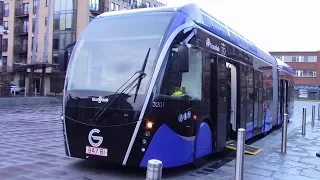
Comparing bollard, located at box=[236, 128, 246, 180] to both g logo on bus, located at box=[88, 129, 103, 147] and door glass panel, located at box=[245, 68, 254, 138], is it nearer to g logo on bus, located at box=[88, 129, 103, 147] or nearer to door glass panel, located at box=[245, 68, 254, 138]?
g logo on bus, located at box=[88, 129, 103, 147]

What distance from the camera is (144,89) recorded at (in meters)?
6.16

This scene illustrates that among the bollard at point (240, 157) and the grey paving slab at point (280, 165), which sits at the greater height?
the bollard at point (240, 157)

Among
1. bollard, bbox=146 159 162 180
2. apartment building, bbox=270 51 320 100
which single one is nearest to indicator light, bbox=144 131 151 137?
bollard, bbox=146 159 162 180

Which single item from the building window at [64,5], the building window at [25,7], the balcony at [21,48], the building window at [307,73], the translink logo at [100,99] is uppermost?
the building window at [25,7]

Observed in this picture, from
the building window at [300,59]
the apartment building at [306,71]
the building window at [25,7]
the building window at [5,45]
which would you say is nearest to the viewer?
the building window at [25,7]

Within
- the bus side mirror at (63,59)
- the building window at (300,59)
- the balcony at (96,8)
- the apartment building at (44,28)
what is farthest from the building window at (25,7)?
the building window at (300,59)

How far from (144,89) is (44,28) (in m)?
48.0

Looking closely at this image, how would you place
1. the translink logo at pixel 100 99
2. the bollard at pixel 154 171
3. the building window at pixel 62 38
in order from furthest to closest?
the building window at pixel 62 38 < the translink logo at pixel 100 99 < the bollard at pixel 154 171

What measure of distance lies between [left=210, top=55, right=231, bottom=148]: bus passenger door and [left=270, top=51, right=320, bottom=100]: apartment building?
253 feet

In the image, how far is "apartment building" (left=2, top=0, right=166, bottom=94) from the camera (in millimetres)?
48219

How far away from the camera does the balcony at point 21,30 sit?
54.4 meters

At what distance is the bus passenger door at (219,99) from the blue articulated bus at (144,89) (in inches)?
1.1

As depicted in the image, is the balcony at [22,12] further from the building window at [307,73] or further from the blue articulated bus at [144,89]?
the building window at [307,73]

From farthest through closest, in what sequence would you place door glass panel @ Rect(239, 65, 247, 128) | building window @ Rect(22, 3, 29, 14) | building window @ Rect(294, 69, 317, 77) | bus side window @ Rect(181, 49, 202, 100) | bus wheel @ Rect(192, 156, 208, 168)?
building window @ Rect(294, 69, 317, 77) → building window @ Rect(22, 3, 29, 14) → door glass panel @ Rect(239, 65, 247, 128) → bus wheel @ Rect(192, 156, 208, 168) → bus side window @ Rect(181, 49, 202, 100)
